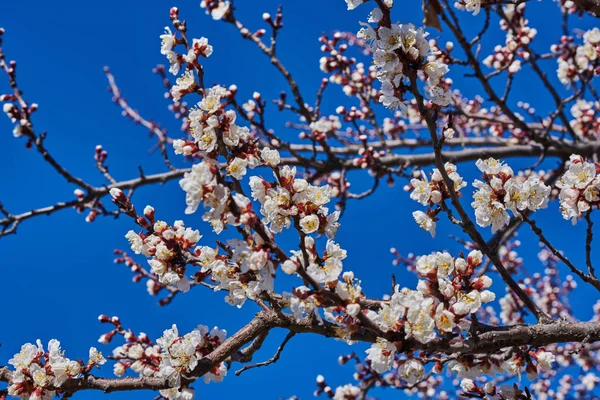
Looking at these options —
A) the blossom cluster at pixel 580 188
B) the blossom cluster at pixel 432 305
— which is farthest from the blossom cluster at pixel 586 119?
the blossom cluster at pixel 432 305

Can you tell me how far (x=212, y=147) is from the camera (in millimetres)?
1935

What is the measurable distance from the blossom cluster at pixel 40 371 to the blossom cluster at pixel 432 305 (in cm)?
143

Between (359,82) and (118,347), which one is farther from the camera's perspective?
(359,82)

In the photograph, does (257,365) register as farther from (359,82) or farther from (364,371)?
(359,82)

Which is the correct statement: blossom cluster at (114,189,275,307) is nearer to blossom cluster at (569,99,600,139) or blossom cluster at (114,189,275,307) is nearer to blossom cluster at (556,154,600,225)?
blossom cluster at (556,154,600,225)

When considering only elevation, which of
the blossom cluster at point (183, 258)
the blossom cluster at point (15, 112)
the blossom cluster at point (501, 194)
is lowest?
the blossom cluster at point (183, 258)

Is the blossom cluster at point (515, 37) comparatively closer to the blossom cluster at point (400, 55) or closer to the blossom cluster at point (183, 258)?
the blossom cluster at point (400, 55)

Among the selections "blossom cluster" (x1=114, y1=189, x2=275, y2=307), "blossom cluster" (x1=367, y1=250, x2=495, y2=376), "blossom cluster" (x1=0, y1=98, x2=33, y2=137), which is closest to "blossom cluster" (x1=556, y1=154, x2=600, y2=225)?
"blossom cluster" (x1=367, y1=250, x2=495, y2=376)

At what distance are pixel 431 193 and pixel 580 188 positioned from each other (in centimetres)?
74

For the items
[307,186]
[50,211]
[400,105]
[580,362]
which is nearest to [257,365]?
[307,186]

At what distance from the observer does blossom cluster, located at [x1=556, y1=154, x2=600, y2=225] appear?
239 cm

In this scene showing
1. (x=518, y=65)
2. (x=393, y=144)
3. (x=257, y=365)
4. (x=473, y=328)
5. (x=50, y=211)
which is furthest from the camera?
(x=393, y=144)

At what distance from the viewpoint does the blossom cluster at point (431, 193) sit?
2375 millimetres

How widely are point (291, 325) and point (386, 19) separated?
137 centimetres
